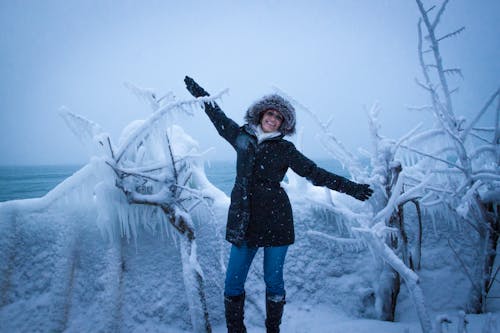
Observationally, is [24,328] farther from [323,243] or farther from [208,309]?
[323,243]

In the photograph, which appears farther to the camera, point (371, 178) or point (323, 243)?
point (323, 243)

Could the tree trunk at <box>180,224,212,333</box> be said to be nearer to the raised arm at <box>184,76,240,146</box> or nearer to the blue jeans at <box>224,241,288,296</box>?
the blue jeans at <box>224,241,288,296</box>

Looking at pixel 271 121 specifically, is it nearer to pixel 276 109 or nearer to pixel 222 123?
pixel 276 109

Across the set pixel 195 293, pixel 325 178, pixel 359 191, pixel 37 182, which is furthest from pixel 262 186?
pixel 37 182

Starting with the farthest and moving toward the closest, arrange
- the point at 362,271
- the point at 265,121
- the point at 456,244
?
the point at 456,244 < the point at 362,271 < the point at 265,121

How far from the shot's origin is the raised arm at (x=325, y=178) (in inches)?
77.8

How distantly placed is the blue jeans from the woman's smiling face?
95 centimetres

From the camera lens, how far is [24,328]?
2.24 m

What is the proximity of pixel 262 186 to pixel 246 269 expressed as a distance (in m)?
0.64

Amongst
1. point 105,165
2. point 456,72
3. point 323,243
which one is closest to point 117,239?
point 105,165

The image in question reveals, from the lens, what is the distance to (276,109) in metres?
2.10

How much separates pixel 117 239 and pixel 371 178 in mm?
2946

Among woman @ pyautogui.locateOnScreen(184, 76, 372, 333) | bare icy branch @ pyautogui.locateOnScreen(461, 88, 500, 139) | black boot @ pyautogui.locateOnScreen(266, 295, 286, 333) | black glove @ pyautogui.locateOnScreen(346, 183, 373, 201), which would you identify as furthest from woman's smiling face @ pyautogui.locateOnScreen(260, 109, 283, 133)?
bare icy branch @ pyautogui.locateOnScreen(461, 88, 500, 139)

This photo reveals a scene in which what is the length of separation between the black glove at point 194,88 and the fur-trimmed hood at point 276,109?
0.49 metres
